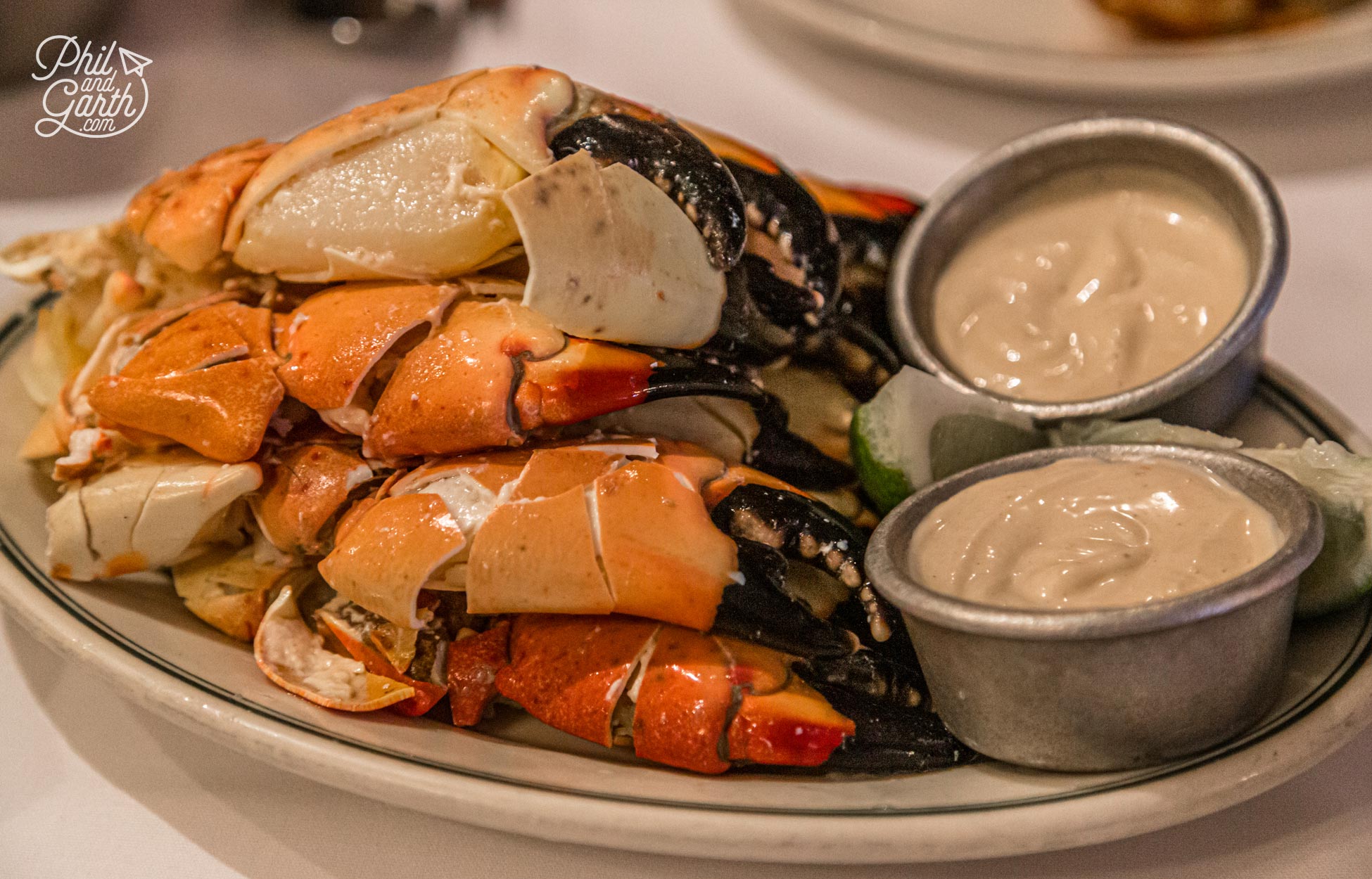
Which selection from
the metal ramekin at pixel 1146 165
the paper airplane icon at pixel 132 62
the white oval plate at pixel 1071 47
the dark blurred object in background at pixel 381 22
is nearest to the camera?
the metal ramekin at pixel 1146 165

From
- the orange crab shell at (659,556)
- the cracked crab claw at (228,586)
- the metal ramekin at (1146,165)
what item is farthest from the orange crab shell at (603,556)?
the metal ramekin at (1146,165)

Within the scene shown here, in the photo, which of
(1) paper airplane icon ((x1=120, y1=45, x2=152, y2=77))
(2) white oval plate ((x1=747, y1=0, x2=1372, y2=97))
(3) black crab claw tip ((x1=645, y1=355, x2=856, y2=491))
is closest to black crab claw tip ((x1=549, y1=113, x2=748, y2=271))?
(3) black crab claw tip ((x1=645, y1=355, x2=856, y2=491))

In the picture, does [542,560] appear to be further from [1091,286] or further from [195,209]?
[1091,286]

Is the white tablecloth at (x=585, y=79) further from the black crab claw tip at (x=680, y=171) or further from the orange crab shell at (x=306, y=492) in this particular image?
the black crab claw tip at (x=680, y=171)

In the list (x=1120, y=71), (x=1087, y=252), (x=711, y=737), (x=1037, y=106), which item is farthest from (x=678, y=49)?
(x=711, y=737)

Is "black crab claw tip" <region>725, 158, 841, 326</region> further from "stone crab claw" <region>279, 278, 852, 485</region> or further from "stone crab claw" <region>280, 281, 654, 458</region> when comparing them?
"stone crab claw" <region>280, 281, 654, 458</region>

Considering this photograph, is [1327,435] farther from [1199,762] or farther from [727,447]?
[727,447]

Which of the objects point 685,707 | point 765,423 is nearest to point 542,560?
point 685,707
